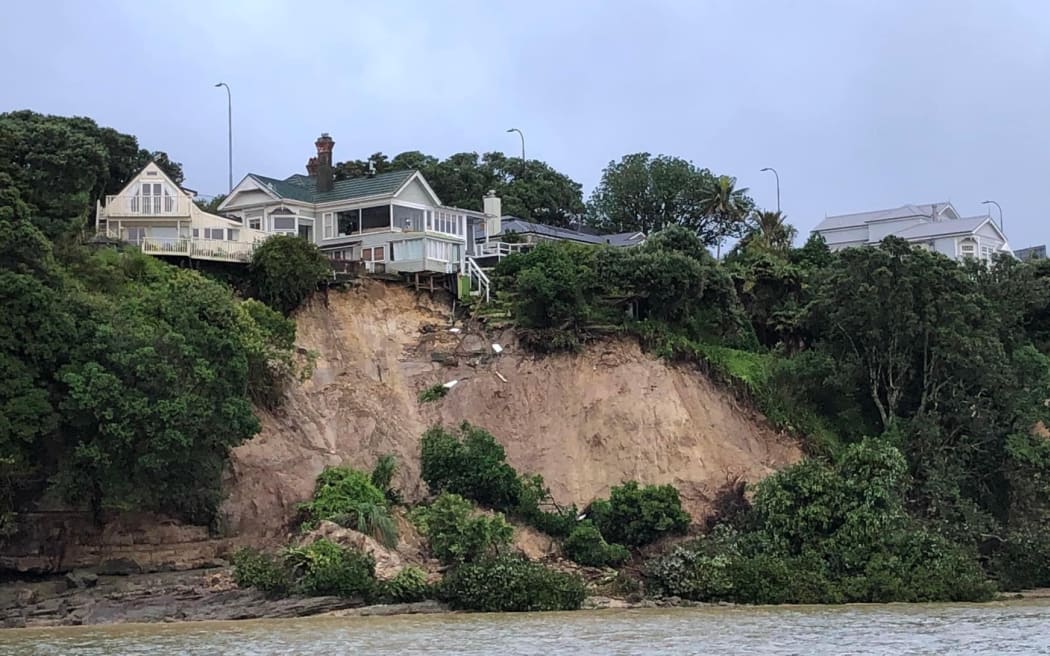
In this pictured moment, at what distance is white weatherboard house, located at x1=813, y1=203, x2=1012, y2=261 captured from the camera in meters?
77.9

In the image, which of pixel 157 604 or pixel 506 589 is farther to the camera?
pixel 506 589

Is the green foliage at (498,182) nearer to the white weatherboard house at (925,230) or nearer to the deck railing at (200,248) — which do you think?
the white weatherboard house at (925,230)

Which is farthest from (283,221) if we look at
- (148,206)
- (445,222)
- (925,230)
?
(925,230)

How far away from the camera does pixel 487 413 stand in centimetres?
5144

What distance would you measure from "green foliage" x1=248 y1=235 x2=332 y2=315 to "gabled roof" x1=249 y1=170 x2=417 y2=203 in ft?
28.4

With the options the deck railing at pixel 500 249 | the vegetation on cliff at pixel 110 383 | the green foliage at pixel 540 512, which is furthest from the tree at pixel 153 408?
the deck railing at pixel 500 249

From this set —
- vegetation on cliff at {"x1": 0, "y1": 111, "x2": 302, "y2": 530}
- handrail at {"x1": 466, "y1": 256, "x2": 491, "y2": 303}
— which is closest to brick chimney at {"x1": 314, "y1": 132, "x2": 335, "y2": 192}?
handrail at {"x1": 466, "y1": 256, "x2": 491, "y2": 303}

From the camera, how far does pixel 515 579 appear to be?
39562 millimetres

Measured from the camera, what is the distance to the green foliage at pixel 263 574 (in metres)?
38.8

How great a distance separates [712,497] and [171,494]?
1900 centimetres

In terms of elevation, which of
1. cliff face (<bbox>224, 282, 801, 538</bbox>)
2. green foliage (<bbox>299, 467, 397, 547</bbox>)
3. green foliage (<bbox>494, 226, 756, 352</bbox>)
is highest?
green foliage (<bbox>494, 226, 756, 352</bbox>)

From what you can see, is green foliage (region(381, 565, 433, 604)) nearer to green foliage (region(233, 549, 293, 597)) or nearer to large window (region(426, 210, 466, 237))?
green foliage (region(233, 549, 293, 597))

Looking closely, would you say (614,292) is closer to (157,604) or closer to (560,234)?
(560,234)

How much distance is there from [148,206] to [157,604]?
23223mm
